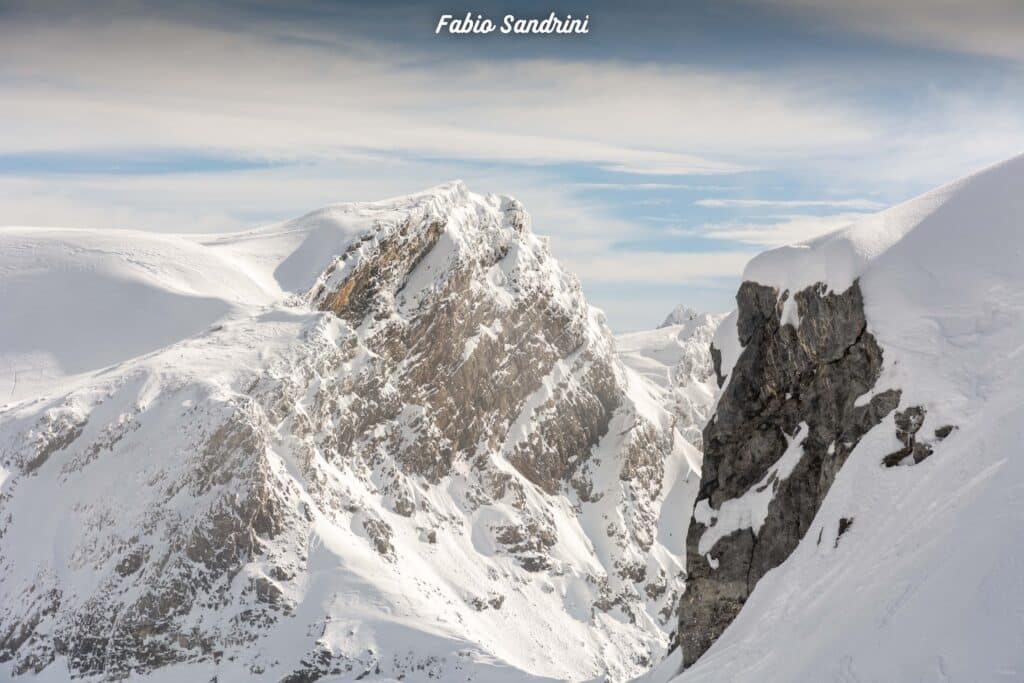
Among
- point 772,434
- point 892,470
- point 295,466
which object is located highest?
point 892,470

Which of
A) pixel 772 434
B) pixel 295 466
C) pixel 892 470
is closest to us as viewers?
pixel 892 470

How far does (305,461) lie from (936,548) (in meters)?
135

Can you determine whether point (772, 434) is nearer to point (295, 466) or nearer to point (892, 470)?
point (892, 470)

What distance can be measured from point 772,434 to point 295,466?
110 meters

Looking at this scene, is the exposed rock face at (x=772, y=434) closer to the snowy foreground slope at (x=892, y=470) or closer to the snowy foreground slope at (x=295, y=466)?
the snowy foreground slope at (x=892, y=470)

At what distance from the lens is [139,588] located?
133 meters

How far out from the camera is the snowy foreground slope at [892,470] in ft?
84.1

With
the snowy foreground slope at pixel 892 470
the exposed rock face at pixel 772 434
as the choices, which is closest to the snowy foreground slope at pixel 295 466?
the exposed rock face at pixel 772 434

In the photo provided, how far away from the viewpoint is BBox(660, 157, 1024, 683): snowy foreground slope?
2562 cm

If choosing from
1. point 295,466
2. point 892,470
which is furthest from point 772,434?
point 295,466

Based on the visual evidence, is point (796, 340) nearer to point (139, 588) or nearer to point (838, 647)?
point (838, 647)

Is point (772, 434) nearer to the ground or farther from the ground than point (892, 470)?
nearer to the ground

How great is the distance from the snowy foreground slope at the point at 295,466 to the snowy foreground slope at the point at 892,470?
88379 millimetres

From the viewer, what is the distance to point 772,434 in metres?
54.3
